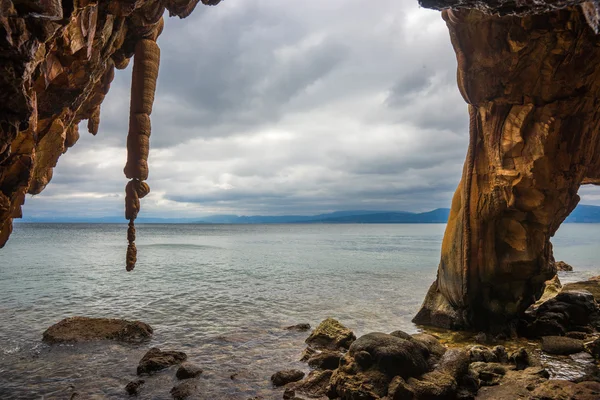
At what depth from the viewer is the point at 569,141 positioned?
12508mm

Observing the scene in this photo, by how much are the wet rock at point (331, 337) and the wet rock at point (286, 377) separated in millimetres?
2668

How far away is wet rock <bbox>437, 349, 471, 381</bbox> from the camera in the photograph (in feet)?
31.3

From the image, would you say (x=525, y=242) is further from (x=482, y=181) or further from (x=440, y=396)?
(x=440, y=396)

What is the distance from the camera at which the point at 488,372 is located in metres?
9.91

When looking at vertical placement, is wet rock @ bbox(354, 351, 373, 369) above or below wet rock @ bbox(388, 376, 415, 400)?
above

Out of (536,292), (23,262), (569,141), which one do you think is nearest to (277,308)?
(536,292)

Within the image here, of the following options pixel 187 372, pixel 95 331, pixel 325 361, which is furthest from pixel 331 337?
pixel 95 331

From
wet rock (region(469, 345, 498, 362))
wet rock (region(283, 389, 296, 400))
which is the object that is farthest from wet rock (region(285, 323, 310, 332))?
wet rock (region(469, 345, 498, 362))

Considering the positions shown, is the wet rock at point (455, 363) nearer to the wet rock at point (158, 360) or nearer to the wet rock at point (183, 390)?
the wet rock at point (183, 390)

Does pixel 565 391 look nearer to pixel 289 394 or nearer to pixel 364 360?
pixel 364 360

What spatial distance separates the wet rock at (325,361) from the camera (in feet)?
38.1

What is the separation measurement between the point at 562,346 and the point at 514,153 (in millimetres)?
6703

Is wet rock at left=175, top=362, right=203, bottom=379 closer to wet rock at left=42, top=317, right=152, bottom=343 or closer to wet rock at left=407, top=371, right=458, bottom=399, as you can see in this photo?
wet rock at left=42, top=317, right=152, bottom=343

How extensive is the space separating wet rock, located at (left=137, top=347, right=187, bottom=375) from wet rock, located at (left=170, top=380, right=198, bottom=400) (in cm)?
152
